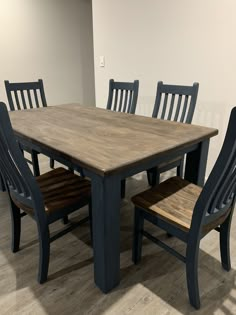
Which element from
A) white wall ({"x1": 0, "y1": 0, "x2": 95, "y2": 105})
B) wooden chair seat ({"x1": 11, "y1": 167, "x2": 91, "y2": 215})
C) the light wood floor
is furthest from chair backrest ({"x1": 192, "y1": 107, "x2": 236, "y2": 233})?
white wall ({"x1": 0, "y1": 0, "x2": 95, "y2": 105})

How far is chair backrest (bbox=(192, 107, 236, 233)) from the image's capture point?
36.6 inches

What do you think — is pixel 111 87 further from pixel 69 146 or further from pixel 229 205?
pixel 229 205

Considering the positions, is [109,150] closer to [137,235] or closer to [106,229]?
[106,229]

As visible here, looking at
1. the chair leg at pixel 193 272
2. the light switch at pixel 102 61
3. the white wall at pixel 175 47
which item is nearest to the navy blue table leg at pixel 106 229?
the chair leg at pixel 193 272

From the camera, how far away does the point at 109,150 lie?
4.22ft

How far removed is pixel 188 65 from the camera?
250 centimetres

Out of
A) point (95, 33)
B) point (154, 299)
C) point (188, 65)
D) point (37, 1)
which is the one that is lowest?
point (154, 299)

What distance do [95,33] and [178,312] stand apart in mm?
3195

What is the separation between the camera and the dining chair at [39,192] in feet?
3.68

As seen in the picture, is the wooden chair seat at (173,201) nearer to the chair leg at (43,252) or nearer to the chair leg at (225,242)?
the chair leg at (225,242)

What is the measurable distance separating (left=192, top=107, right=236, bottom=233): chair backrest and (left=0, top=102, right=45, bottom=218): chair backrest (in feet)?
2.45

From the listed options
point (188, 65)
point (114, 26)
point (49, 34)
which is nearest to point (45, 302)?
point (188, 65)

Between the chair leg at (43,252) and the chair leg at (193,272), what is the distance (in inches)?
27.8

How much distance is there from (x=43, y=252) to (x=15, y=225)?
0.34 metres
